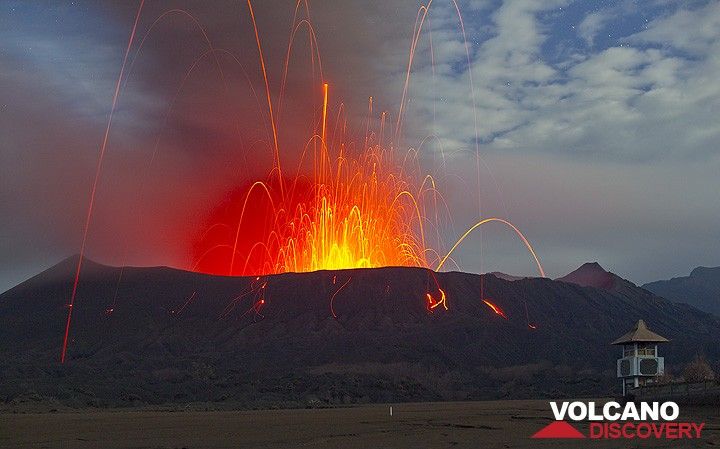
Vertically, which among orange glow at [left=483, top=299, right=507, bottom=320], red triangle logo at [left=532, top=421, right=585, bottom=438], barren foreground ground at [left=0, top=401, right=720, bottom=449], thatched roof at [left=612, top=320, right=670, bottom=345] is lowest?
barren foreground ground at [left=0, top=401, right=720, bottom=449]

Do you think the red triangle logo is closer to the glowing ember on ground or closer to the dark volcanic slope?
the dark volcanic slope

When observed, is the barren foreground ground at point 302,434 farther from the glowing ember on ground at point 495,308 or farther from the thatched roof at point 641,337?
the glowing ember on ground at point 495,308

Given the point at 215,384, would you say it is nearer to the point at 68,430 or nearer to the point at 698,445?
the point at 68,430

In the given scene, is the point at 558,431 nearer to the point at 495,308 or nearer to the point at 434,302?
the point at 434,302

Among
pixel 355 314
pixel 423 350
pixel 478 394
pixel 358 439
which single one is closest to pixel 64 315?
pixel 355 314

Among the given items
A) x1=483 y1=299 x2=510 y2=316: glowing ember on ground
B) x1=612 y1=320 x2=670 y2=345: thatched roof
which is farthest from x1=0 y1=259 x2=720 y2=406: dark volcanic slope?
x1=612 y1=320 x2=670 y2=345: thatched roof
